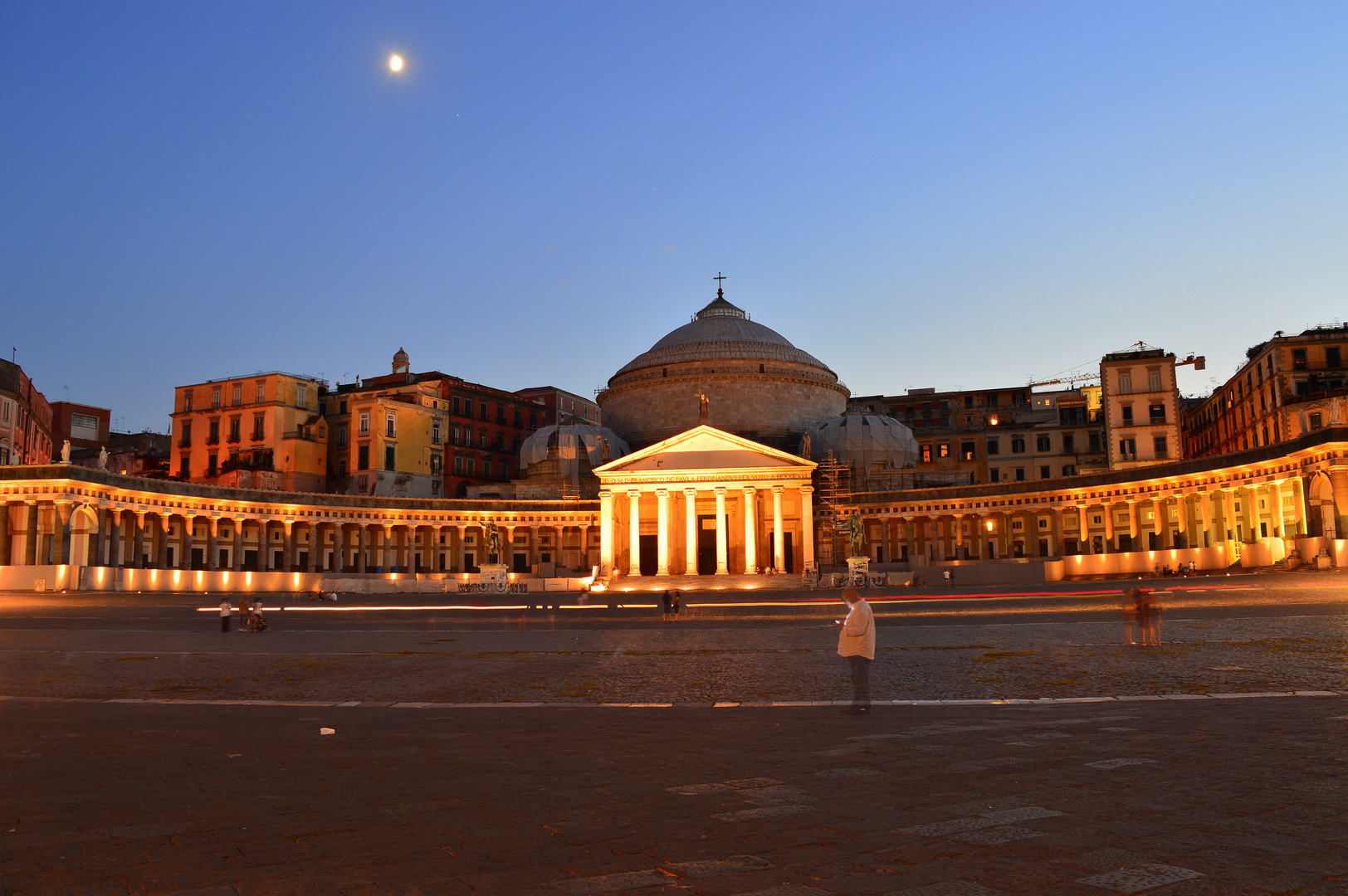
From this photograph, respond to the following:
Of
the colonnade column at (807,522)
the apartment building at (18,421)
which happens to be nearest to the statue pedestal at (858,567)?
the colonnade column at (807,522)

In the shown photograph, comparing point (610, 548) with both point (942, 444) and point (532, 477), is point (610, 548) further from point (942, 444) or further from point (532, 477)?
point (942, 444)

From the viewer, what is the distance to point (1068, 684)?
14.5 metres

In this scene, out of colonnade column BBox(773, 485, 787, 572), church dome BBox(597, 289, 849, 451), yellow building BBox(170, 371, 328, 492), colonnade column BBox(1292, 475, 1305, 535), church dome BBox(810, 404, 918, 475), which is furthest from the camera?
church dome BBox(597, 289, 849, 451)

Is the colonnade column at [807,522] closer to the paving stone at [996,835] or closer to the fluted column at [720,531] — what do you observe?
the fluted column at [720,531]

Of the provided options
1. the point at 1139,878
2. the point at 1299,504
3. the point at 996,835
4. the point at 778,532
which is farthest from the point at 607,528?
the point at 1139,878

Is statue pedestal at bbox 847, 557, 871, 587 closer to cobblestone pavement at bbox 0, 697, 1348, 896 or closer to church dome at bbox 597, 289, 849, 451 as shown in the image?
church dome at bbox 597, 289, 849, 451

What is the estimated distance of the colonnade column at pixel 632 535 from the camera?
A: 255 feet

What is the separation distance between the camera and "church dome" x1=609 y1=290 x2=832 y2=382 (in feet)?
308

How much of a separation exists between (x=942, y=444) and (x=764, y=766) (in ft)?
309

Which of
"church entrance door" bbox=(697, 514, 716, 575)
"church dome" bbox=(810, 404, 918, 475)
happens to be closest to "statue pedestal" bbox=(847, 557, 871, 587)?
"church entrance door" bbox=(697, 514, 716, 575)

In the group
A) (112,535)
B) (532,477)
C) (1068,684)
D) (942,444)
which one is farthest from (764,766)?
(942,444)

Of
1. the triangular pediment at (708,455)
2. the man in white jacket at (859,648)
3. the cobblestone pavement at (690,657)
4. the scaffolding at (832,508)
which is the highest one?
the triangular pediment at (708,455)

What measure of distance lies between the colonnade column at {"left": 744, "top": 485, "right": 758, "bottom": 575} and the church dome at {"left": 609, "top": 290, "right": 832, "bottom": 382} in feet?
64.4

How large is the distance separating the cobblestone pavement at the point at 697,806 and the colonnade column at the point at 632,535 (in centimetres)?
6631
